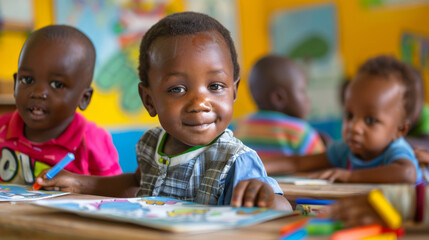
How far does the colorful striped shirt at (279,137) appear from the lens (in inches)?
94.3

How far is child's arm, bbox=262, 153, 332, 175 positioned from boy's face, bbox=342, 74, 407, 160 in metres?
0.19

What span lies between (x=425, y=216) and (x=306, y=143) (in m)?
1.80

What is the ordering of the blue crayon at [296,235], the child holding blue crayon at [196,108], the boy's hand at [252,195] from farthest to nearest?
the child holding blue crayon at [196,108]
the boy's hand at [252,195]
the blue crayon at [296,235]

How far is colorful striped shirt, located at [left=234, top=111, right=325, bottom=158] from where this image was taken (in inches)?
94.3

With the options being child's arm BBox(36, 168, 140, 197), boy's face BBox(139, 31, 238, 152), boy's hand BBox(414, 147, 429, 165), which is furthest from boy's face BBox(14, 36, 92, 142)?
boy's hand BBox(414, 147, 429, 165)

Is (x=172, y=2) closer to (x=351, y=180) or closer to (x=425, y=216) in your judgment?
(x=351, y=180)

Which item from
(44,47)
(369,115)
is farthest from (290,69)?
(44,47)

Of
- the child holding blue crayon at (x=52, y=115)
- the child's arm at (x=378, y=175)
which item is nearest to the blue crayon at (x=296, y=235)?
the child's arm at (x=378, y=175)

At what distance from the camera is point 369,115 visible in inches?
68.1

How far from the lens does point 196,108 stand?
104 centimetres

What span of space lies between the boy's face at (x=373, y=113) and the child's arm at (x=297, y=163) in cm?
19

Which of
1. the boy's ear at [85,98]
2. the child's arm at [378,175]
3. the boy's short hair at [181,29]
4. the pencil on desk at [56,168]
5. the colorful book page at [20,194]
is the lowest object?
the child's arm at [378,175]

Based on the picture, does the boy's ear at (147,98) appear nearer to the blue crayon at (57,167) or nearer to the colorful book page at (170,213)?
the blue crayon at (57,167)

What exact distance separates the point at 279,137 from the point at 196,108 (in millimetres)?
1404
